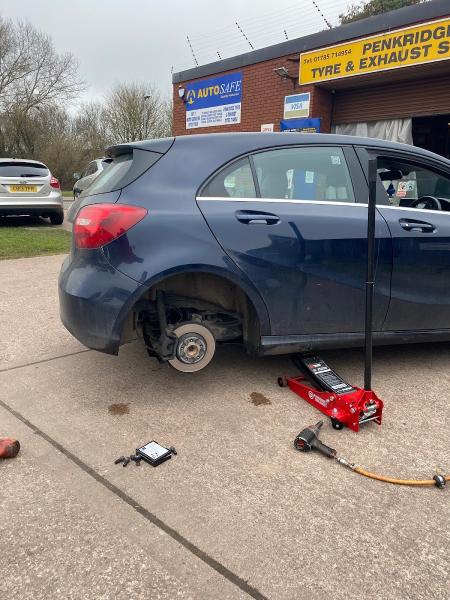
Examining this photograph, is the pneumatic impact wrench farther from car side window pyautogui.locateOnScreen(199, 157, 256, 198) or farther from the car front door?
car side window pyautogui.locateOnScreen(199, 157, 256, 198)

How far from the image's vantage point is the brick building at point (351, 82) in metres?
8.00

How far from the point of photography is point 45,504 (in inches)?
84.7

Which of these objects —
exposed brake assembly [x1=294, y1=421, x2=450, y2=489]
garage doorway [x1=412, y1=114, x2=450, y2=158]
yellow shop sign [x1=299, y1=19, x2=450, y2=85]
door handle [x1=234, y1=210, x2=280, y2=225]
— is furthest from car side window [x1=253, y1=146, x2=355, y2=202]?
garage doorway [x1=412, y1=114, x2=450, y2=158]

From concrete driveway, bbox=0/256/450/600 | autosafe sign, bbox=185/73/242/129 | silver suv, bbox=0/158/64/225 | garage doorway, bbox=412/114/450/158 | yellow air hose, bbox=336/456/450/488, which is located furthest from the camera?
autosafe sign, bbox=185/73/242/129

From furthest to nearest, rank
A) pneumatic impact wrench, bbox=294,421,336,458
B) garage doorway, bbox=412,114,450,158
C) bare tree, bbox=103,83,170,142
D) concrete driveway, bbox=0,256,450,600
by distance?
1. bare tree, bbox=103,83,170,142
2. garage doorway, bbox=412,114,450,158
3. pneumatic impact wrench, bbox=294,421,336,458
4. concrete driveway, bbox=0,256,450,600

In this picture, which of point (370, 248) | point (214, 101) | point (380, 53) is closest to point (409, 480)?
point (370, 248)

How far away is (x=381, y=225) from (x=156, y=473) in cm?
213

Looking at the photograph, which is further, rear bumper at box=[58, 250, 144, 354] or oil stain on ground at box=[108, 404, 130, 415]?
oil stain on ground at box=[108, 404, 130, 415]

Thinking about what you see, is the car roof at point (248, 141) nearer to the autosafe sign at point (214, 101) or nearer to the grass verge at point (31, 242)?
the grass verge at point (31, 242)

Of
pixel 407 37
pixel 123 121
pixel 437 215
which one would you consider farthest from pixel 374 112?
pixel 123 121

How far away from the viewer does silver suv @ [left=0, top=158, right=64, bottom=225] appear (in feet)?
33.6

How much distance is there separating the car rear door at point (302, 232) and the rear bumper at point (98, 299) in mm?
654

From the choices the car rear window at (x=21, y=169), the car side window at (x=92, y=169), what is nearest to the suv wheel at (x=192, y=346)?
the car rear window at (x=21, y=169)

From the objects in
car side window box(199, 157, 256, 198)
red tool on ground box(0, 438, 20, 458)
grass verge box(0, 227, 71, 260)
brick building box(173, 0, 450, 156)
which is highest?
brick building box(173, 0, 450, 156)
